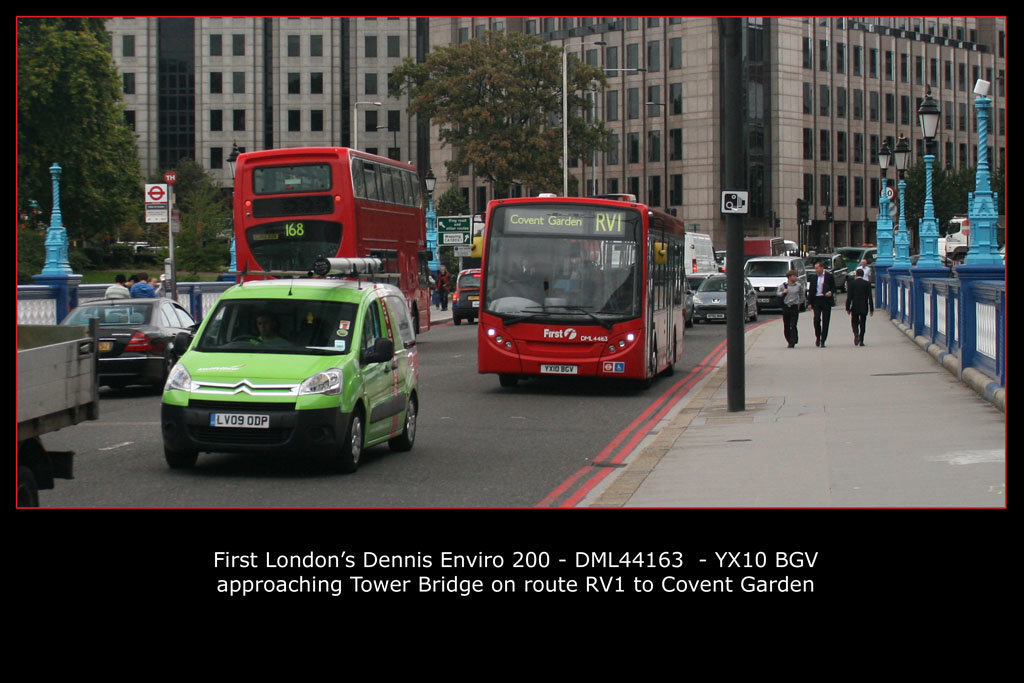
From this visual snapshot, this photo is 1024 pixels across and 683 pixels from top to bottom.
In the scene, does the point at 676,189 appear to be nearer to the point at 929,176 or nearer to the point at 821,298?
the point at 929,176

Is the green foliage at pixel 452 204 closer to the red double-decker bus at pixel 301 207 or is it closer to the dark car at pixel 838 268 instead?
the dark car at pixel 838 268

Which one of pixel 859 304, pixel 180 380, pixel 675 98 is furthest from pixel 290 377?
pixel 675 98

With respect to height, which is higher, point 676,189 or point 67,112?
point 67,112

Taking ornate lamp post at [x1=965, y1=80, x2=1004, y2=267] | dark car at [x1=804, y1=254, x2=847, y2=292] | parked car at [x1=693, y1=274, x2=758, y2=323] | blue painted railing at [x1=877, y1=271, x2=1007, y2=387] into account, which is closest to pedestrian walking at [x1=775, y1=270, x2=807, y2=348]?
blue painted railing at [x1=877, y1=271, x2=1007, y2=387]

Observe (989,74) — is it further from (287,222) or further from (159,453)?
(159,453)

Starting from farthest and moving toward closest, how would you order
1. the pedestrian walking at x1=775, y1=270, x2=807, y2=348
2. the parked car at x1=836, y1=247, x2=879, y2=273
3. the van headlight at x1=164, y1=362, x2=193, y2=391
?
1. the parked car at x1=836, y1=247, x2=879, y2=273
2. the pedestrian walking at x1=775, y1=270, x2=807, y2=348
3. the van headlight at x1=164, y1=362, x2=193, y2=391

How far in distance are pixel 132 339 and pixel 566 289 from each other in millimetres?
6292

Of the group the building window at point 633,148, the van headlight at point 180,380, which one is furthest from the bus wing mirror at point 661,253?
the building window at point 633,148

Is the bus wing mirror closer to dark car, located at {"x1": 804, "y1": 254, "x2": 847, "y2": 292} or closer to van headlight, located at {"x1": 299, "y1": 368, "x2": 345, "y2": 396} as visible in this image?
van headlight, located at {"x1": 299, "y1": 368, "x2": 345, "y2": 396}

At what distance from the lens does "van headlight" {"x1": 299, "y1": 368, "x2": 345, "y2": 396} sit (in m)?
11.7

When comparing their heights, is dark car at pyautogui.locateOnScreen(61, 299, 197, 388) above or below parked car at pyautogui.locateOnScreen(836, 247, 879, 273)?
below

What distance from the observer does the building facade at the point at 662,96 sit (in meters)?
96.0

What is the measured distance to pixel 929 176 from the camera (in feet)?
103

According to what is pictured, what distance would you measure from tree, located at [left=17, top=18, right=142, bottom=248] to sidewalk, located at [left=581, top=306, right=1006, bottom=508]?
4447 centimetres
